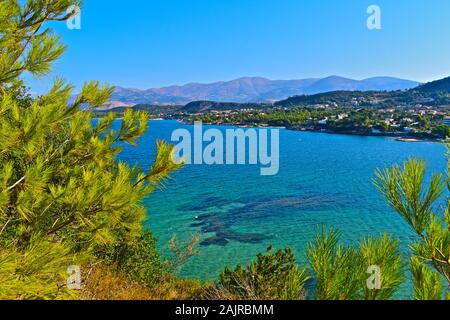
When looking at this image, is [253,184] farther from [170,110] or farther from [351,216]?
[170,110]

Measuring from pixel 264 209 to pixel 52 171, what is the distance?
22.0 m

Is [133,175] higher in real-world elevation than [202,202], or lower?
higher

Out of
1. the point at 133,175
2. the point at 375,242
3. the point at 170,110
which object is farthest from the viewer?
the point at 170,110

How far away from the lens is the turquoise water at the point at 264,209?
17875 millimetres

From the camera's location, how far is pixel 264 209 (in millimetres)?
24891

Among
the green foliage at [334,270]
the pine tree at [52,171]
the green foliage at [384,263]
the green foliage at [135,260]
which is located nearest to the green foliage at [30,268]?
the pine tree at [52,171]

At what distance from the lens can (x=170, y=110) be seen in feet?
491

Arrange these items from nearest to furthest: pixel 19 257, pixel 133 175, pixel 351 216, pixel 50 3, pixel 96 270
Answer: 1. pixel 19 257
2. pixel 133 175
3. pixel 50 3
4. pixel 96 270
5. pixel 351 216

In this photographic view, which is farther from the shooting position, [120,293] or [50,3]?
[120,293]

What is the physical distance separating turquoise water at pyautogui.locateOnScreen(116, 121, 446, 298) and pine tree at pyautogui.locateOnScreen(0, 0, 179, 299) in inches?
367

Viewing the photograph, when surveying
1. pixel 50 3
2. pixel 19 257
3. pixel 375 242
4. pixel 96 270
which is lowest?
pixel 96 270

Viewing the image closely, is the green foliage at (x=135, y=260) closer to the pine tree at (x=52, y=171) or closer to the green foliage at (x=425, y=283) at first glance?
the pine tree at (x=52, y=171)
